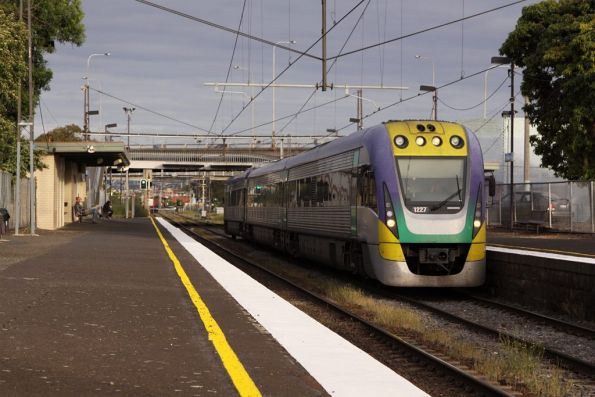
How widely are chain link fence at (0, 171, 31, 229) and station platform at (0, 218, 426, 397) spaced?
57.1 feet

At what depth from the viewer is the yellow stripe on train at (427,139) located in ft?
54.0

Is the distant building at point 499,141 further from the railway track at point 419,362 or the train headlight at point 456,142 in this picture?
the railway track at point 419,362

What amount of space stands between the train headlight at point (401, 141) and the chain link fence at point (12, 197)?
19979 mm

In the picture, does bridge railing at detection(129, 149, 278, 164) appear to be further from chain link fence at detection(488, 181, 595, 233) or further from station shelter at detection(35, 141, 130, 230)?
chain link fence at detection(488, 181, 595, 233)

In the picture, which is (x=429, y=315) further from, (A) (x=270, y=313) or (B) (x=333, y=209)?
(B) (x=333, y=209)

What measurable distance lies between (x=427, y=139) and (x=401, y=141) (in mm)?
527

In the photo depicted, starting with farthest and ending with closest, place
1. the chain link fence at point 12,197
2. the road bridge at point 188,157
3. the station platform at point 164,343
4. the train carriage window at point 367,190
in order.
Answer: the road bridge at point 188,157 < the chain link fence at point 12,197 < the train carriage window at point 367,190 < the station platform at point 164,343

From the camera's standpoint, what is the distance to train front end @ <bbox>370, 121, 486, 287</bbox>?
15820 mm

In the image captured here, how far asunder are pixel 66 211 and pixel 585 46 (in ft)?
95.0

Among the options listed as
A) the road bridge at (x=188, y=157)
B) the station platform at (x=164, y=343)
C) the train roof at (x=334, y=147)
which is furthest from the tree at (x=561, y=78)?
the road bridge at (x=188, y=157)

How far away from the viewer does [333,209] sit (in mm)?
19406

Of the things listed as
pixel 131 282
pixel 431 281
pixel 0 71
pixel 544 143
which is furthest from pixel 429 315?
pixel 544 143

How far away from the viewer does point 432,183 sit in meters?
16.2

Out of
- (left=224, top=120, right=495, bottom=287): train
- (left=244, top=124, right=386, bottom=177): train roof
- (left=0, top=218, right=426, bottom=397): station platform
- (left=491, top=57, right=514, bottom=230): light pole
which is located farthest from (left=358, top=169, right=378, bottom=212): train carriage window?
(left=491, top=57, right=514, bottom=230): light pole
